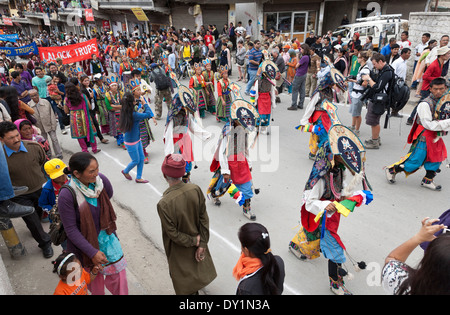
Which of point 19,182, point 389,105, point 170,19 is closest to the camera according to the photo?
point 19,182

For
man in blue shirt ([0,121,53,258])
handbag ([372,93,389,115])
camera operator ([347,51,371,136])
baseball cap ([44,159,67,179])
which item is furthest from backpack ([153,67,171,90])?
baseball cap ([44,159,67,179])

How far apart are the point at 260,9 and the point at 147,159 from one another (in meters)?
17.5

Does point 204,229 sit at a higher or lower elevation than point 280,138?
higher

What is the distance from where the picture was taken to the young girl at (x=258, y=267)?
2.27 m

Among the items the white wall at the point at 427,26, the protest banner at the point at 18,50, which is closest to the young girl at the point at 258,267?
the white wall at the point at 427,26

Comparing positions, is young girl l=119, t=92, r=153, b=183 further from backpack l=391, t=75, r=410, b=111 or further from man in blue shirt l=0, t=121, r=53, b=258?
backpack l=391, t=75, r=410, b=111

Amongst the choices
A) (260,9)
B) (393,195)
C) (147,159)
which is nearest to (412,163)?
(393,195)

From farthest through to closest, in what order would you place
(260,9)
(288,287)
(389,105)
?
1. (260,9)
2. (389,105)
3. (288,287)

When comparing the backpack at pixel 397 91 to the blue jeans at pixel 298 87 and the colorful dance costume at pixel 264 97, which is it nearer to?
the colorful dance costume at pixel 264 97

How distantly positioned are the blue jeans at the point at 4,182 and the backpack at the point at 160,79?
19.9ft

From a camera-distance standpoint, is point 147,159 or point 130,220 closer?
point 130,220

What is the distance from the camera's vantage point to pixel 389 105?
6.44m

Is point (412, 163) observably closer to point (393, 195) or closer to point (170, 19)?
point (393, 195)

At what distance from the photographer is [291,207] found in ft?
17.0
